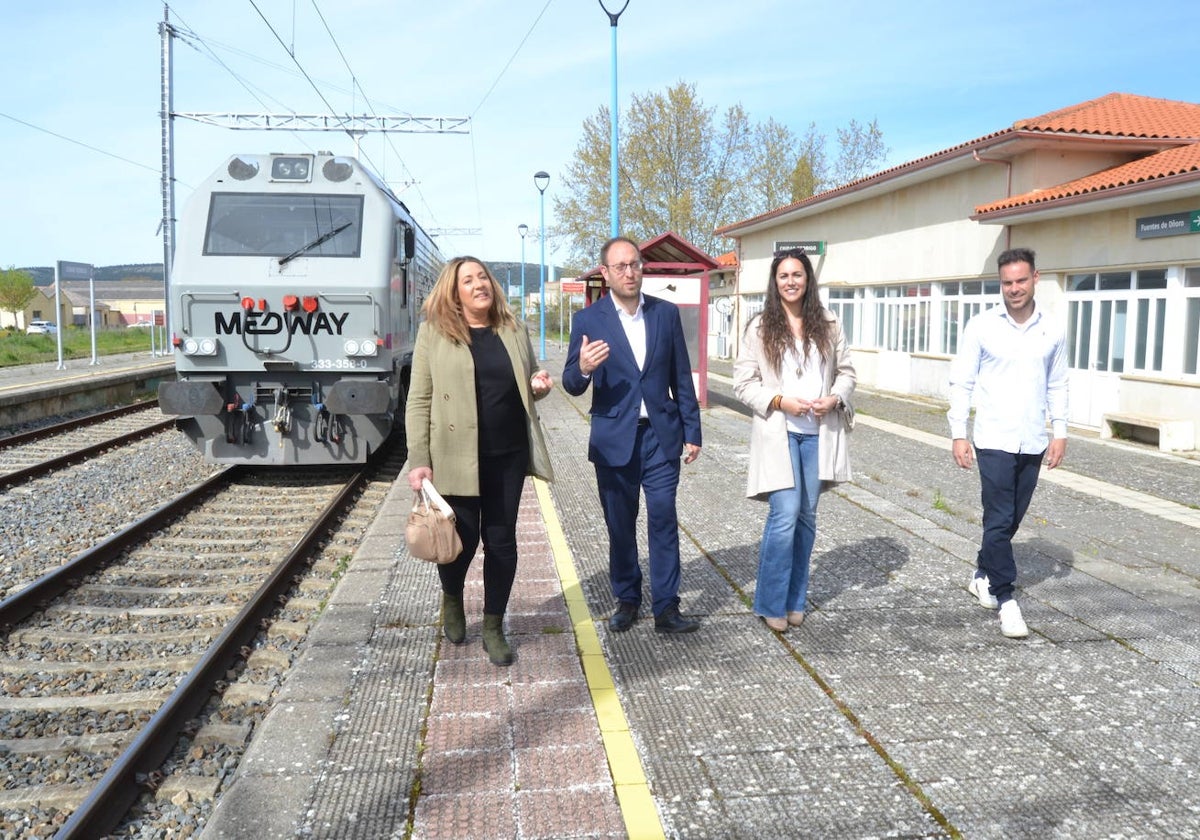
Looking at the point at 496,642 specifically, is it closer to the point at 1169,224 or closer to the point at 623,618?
the point at 623,618

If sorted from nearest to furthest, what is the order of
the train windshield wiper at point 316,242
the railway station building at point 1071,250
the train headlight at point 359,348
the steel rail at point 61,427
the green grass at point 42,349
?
1. the train headlight at point 359,348
2. the train windshield wiper at point 316,242
3. the steel rail at point 61,427
4. the railway station building at point 1071,250
5. the green grass at point 42,349

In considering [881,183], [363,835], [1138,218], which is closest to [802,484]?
[363,835]

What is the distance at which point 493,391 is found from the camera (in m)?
4.35

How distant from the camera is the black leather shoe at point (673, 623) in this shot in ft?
15.9

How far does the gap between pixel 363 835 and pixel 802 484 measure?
2682 millimetres

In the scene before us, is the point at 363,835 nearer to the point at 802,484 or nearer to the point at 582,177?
the point at 802,484

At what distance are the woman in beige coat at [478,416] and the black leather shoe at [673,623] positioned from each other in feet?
2.73

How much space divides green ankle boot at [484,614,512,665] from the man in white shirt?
2459 millimetres

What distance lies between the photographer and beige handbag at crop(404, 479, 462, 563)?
163 inches

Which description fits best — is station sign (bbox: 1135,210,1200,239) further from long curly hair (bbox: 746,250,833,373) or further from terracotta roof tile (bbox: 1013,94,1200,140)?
long curly hair (bbox: 746,250,833,373)

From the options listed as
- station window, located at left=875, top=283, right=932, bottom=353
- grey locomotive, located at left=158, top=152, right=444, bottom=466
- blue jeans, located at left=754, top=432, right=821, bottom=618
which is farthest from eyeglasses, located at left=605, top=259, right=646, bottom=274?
station window, located at left=875, top=283, right=932, bottom=353

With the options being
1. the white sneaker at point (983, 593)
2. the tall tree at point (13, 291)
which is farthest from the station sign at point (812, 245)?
the tall tree at point (13, 291)

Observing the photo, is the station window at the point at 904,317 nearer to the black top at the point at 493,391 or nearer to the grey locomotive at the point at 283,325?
the grey locomotive at the point at 283,325

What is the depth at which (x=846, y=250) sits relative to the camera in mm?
24531
